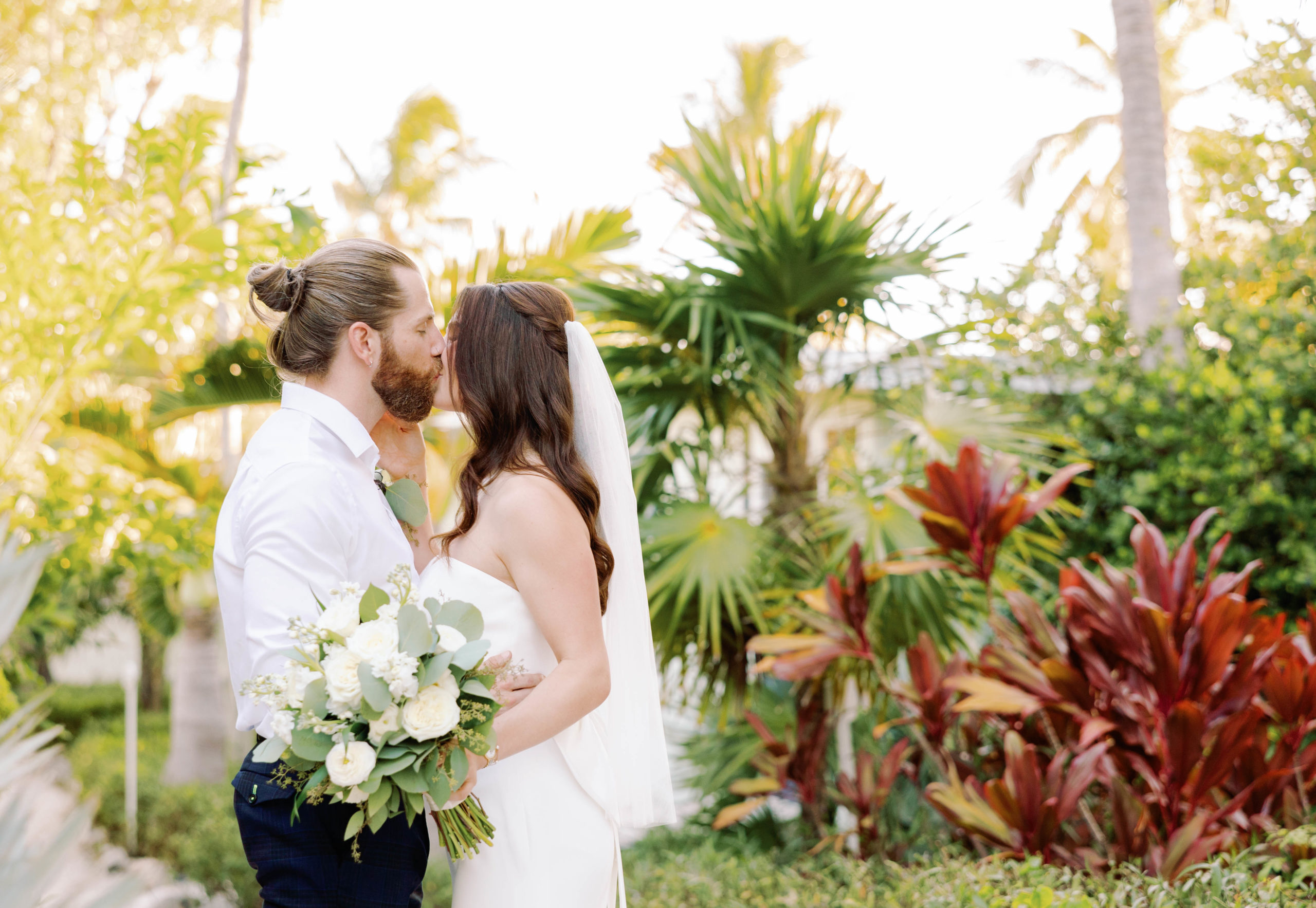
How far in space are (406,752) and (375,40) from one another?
1989cm

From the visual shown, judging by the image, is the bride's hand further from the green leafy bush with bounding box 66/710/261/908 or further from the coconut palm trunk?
the coconut palm trunk

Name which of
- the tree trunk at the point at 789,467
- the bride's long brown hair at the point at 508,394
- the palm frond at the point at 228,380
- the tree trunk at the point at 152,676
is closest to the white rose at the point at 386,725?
the bride's long brown hair at the point at 508,394

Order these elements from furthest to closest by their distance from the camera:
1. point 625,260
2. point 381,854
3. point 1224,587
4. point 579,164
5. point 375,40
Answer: point 375,40 < point 579,164 < point 625,260 < point 1224,587 < point 381,854

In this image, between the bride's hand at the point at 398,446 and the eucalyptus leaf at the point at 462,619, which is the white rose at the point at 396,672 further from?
the bride's hand at the point at 398,446

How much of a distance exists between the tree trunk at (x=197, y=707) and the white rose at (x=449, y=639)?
659 cm

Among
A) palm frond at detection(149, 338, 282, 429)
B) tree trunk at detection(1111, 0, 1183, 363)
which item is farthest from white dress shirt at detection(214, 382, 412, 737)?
tree trunk at detection(1111, 0, 1183, 363)

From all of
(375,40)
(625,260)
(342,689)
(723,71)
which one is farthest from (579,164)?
(342,689)

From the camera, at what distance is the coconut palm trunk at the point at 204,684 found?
7406 mm

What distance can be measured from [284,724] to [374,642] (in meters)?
0.22

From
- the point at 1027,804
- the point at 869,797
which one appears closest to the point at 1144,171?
the point at 869,797

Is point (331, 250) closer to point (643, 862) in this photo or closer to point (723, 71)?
point (643, 862)

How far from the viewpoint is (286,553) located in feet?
6.24

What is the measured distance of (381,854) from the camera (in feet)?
6.48

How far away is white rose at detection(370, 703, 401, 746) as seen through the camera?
5.28 feet
